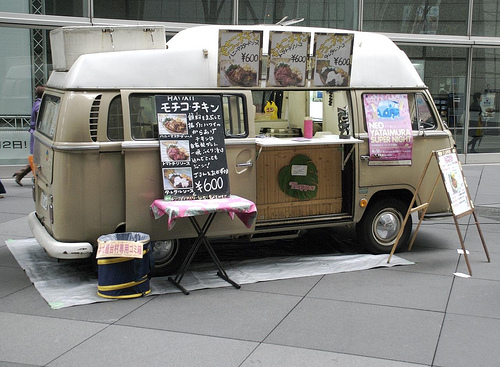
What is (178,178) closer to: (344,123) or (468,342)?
(344,123)

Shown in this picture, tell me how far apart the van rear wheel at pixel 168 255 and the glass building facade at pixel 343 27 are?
792 cm

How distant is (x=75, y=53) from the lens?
684cm

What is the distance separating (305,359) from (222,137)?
2.89m

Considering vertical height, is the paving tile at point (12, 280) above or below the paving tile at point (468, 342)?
above

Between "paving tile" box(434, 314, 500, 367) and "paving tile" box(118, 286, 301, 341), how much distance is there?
1.42 meters

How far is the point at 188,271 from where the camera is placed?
734cm

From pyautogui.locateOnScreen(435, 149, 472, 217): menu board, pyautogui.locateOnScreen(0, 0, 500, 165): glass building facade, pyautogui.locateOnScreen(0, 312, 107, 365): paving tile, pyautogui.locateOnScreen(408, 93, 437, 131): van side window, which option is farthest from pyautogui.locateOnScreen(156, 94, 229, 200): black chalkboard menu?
pyautogui.locateOnScreen(0, 0, 500, 165): glass building facade

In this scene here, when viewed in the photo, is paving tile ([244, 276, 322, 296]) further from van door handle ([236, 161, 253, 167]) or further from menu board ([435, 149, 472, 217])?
menu board ([435, 149, 472, 217])

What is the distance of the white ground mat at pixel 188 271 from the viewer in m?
6.55

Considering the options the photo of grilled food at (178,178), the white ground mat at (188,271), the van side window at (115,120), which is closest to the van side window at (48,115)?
the van side window at (115,120)

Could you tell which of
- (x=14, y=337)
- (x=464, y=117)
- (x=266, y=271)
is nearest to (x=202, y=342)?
(x=14, y=337)

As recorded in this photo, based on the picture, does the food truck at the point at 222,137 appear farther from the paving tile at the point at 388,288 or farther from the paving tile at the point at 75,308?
the paving tile at the point at 388,288

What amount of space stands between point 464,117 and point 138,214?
510 inches

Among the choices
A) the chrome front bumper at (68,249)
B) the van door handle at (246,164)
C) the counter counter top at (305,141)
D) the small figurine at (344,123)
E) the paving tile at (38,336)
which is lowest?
the paving tile at (38,336)
